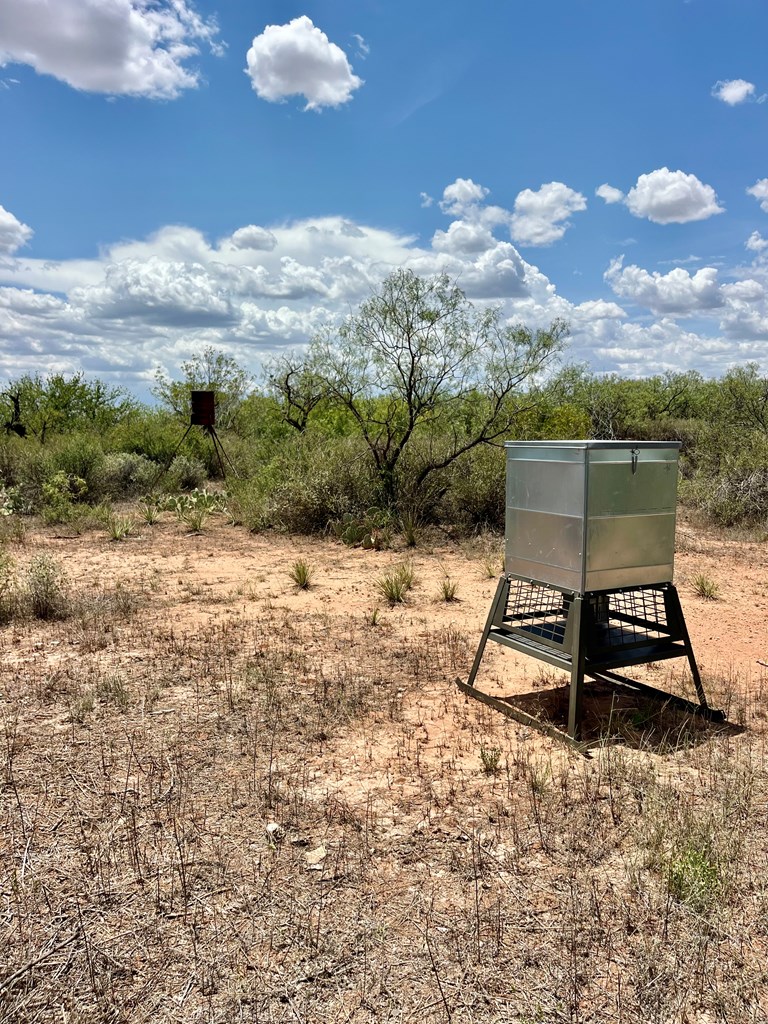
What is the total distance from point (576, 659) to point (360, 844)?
1.63 metres

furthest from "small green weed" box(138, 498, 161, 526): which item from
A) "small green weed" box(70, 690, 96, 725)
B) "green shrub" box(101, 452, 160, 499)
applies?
"small green weed" box(70, 690, 96, 725)

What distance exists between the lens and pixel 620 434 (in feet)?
78.4

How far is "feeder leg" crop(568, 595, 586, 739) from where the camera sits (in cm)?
399

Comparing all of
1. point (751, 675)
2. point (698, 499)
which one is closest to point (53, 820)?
point (751, 675)

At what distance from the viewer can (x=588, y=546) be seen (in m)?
3.96

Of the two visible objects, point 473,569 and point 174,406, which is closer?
point 473,569

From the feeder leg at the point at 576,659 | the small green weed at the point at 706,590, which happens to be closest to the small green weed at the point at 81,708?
the feeder leg at the point at 576,659

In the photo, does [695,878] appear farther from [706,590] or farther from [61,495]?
[61,495]

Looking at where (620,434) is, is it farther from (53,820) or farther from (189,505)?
(53,820)

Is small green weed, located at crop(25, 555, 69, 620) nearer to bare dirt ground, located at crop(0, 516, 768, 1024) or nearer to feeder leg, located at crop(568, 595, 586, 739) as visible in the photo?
bare dirt ground, located at crop(0, 516, 768, 1024)

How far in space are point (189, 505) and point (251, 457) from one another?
2.54 m

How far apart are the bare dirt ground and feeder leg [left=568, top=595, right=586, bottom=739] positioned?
7.5 inches

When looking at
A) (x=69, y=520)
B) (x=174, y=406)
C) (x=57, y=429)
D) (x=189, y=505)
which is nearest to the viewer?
(x=69, y=520)

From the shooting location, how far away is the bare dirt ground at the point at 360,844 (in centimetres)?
229
